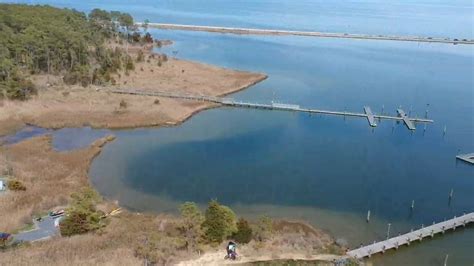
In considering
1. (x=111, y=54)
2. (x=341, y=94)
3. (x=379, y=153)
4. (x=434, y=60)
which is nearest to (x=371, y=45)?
(x=434, y=60)

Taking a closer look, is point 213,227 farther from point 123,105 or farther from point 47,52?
point 47,52

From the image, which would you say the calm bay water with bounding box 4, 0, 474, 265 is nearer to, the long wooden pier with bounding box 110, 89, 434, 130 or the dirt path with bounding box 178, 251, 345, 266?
the long wooden pier with bounding box 110, 89, 434, 130

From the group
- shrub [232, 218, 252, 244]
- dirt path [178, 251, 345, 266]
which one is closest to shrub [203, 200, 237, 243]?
shrub [232, 218, 252, 244]

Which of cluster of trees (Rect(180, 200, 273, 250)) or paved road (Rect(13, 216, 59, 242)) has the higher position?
cluster of trees (Rect(180, 200, 273, 250))

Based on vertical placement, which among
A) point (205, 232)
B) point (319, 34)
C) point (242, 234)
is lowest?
point (242, 234)

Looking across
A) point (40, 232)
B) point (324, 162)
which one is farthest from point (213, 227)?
point (324, 162)

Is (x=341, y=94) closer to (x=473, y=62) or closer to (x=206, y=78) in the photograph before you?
(x=206, y=78)
